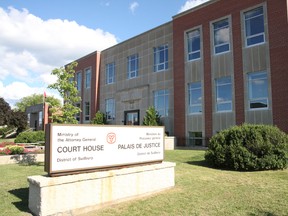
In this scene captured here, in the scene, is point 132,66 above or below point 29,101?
below

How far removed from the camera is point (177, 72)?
77.0 ft

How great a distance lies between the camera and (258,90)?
18.3 m

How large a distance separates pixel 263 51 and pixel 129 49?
14.6m

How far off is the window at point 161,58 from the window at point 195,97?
151 inches

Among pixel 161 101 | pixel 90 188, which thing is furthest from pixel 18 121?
pixel 90 188

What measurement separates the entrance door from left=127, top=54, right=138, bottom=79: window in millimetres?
3566

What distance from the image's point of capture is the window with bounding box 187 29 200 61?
22.3 m

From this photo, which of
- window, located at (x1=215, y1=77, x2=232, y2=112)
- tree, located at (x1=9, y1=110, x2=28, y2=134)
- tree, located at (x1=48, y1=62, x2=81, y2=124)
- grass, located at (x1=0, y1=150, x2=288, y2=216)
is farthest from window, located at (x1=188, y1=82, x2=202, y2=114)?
tree, located at (x1=9, y1=110, x2=28, y2=134)

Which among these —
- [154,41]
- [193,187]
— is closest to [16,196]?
[193,187]

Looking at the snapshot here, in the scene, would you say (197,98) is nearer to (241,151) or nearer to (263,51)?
(263,51)

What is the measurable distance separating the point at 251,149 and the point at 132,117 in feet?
60.7

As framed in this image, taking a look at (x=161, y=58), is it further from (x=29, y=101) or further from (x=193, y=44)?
(x=29, y=101)

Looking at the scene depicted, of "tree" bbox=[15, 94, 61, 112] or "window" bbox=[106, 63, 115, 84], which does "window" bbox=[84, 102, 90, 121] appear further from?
"tree" bbox=[15, 94, 61, 112]

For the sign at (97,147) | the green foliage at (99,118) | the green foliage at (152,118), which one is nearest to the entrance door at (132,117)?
the green foliage at (99,118)
